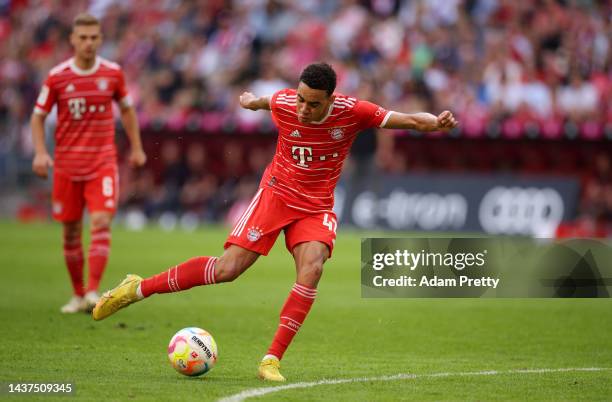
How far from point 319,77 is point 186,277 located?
5.63 feet

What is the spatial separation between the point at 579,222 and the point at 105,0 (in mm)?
13698

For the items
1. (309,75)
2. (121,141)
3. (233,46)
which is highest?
(309,75)

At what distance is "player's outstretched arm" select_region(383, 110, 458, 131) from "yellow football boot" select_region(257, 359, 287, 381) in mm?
1859

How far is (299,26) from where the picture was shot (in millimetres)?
27422

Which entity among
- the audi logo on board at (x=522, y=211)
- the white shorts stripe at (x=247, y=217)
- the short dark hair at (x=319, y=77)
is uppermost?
the short dark hair at (x=319, y=77)

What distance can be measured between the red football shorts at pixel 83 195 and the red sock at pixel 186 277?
3460 mm

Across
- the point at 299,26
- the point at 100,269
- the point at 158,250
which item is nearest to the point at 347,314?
the point at 100,269

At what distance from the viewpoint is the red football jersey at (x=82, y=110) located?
1162cm

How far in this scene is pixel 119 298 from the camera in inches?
333

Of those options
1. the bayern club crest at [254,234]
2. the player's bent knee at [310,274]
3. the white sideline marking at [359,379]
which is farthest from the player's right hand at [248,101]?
the white sideline marking at [359,379]

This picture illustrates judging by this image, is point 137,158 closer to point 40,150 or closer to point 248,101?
point 40,150

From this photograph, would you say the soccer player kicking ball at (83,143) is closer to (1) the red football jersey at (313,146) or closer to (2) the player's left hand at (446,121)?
(1) the red football jersey at (313,146)

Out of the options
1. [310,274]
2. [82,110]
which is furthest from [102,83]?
[310,274]

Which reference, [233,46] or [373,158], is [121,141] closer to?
[233,46]
